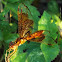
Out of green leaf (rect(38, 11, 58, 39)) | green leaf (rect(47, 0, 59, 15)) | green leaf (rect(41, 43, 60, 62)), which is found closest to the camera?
green leaf (rect(41, 43, 60, 62))

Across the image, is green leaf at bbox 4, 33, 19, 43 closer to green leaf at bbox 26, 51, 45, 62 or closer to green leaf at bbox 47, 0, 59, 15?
green leaf at bbox 26, 51, 45, 62

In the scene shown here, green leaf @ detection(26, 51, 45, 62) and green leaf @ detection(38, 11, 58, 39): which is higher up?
green leaf @ detection(38, 11, 58, 39)

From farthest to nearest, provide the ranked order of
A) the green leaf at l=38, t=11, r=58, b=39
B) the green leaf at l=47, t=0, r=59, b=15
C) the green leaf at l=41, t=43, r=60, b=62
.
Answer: the green leaf at l=47, t=0, r=59, b=15
the green leaf at l=38, t=11, r=58, b=39
the green leaf at l=41, t=43, r=60, b=62

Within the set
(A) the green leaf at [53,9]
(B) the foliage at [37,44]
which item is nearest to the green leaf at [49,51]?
(B) the foliage at [37,44]

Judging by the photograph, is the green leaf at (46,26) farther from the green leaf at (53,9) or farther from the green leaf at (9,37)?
the green leaf at (53,9)

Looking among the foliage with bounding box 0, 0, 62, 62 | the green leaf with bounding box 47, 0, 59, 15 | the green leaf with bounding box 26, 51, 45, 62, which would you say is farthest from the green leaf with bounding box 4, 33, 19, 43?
the green leaf with bounding box 47, 0, 59, 15

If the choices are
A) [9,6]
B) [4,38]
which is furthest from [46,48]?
[9,6]
